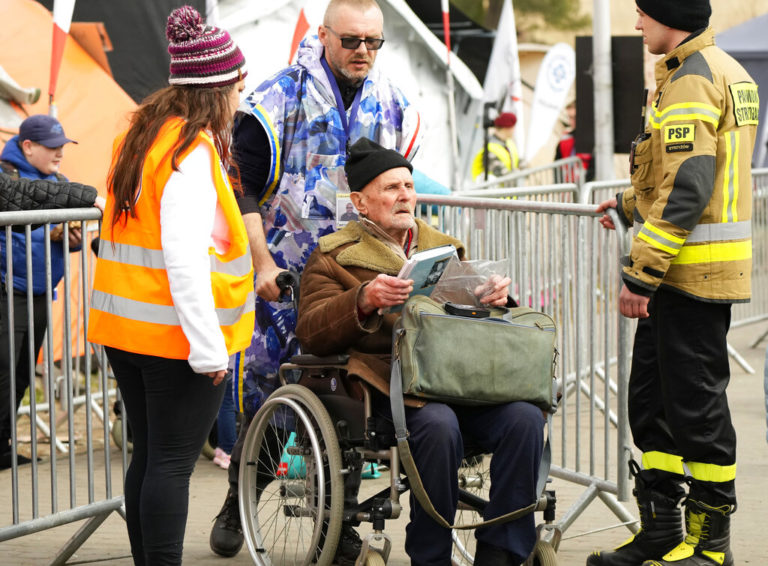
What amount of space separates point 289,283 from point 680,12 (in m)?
1.59

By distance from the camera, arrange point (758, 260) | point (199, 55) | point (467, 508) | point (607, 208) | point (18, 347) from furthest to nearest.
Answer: point (758, 260) < point (18, 347) < point (607, 208) < point (467, 508) < point (199, 55)

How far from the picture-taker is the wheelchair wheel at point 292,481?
3932 millimetres

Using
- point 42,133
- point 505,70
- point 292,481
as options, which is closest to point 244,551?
point 292,481

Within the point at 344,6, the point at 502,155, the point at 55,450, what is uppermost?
the point at 502,155

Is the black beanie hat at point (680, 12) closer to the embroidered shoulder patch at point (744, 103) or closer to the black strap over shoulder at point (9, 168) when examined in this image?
the embroidered shoulder patch at point (744, 103)

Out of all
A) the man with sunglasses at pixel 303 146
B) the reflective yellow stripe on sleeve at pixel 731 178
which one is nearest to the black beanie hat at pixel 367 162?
the man with sunglasses at pixel 303 146

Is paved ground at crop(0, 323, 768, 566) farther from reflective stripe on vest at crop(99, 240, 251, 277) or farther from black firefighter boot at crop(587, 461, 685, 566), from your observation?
reflective stripe on vest at crop(99, 240, 251, 277)

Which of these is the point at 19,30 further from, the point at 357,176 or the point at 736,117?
the point at 736,117

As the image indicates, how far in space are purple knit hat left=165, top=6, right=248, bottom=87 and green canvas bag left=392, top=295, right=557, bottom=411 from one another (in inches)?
35.2

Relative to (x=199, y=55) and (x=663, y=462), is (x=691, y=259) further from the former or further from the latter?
(x=199, y=55)

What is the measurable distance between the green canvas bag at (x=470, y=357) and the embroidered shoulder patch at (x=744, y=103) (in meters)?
0.96

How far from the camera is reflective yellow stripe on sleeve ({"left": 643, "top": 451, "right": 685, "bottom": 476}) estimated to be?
176 inches

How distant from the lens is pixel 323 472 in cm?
393

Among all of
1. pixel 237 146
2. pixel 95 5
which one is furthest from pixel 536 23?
pixel 237 146
